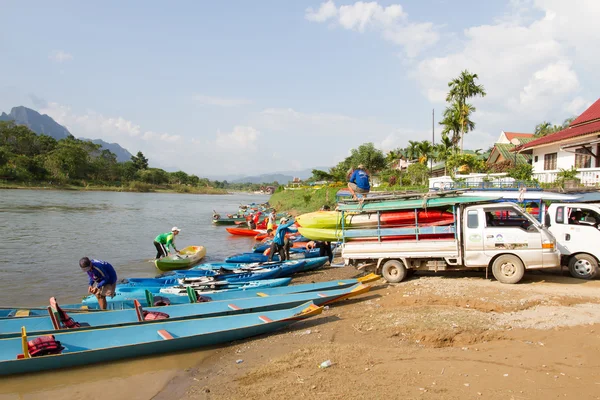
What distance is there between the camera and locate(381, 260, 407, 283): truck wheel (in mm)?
10750

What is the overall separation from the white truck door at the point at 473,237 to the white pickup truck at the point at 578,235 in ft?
8.70

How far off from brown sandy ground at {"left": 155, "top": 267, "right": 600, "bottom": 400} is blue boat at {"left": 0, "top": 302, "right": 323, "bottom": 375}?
350 millimetres

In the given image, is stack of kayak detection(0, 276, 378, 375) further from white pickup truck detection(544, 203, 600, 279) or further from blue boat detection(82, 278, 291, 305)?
white pickup truck detection(544, 203, 600, 279)

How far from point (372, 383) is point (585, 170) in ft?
63.7

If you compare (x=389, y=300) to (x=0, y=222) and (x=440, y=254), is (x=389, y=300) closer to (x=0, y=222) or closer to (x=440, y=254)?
(x=440, y=254)

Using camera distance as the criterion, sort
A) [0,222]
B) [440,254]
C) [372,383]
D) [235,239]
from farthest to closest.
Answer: [0,222] < [235,239] < [440,254] < [372,383]

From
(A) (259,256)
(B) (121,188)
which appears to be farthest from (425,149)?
(B) (121,188)

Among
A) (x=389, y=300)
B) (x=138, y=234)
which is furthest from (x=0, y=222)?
(x=389, y=300)

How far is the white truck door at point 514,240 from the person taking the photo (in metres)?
9.63

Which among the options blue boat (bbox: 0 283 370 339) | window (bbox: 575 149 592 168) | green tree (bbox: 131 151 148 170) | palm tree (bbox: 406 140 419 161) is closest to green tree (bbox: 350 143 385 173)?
palm tree (bbox: 406 140 419 161)

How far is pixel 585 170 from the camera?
19.2m

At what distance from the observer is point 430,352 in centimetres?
643

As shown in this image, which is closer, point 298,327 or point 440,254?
point 298,327

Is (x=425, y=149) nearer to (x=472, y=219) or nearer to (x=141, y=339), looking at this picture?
(x=472, y=219)
